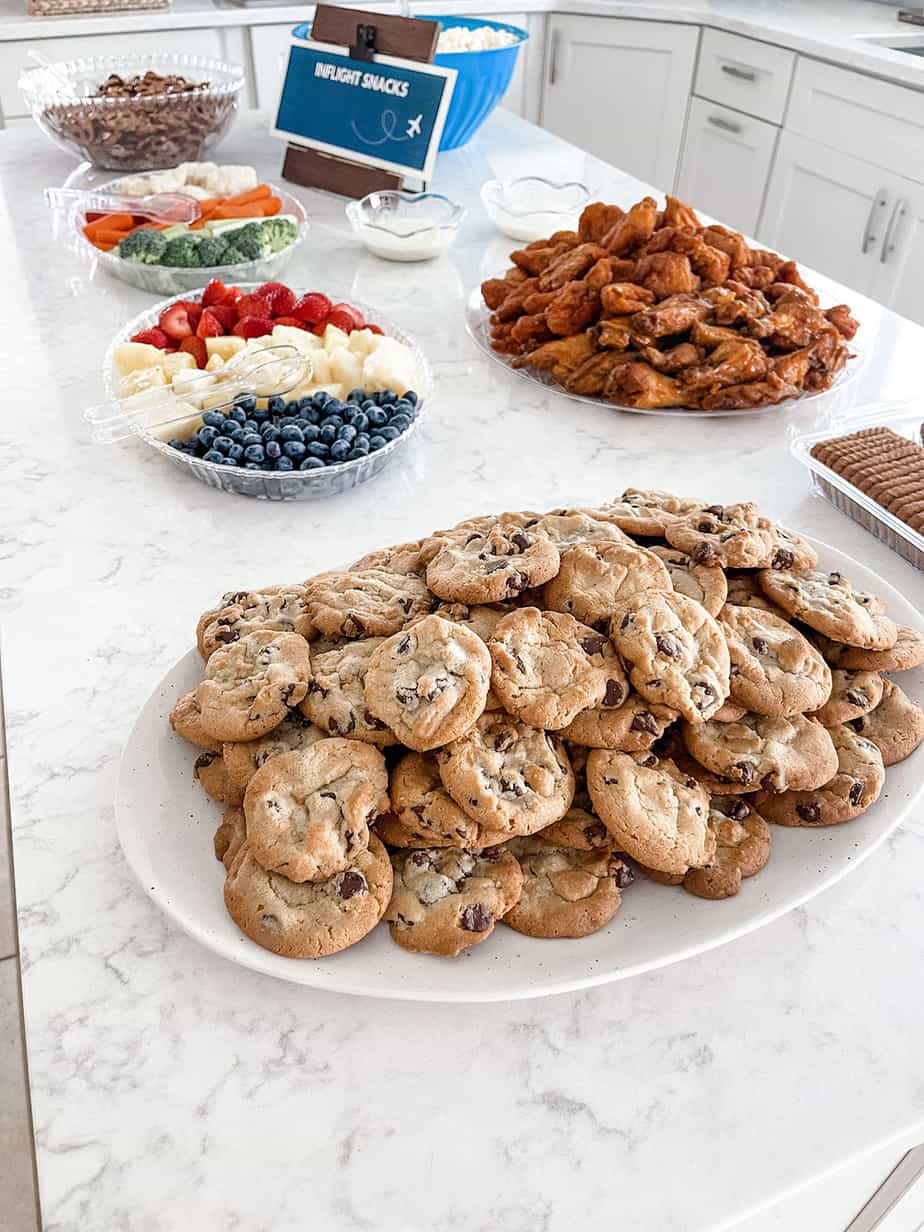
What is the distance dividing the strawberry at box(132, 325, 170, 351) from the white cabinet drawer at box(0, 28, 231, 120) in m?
2.37

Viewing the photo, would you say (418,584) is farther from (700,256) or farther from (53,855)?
(700,256)

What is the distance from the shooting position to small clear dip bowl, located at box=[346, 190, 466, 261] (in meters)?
1.90

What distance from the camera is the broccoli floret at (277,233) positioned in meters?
1.79

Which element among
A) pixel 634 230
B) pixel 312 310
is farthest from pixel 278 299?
pixel 634 230

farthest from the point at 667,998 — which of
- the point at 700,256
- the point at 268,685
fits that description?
the point at 700,256

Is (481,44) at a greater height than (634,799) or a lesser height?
greater

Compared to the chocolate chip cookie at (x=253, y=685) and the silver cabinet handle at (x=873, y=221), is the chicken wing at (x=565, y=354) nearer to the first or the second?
the chocolate chip cookie at (x=253, y=685)

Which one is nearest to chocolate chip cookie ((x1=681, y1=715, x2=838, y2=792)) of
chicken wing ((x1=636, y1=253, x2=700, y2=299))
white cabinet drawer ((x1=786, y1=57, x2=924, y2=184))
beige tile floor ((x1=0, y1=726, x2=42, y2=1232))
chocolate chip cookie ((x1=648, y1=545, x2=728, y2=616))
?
chocolate chip cookie ((x1=648, y1=545, x2=728, y2=616))

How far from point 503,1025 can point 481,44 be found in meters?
2.36

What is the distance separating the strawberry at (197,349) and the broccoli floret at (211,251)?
38cm

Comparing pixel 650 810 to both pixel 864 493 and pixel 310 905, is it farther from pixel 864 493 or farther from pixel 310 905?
pixel 864 493

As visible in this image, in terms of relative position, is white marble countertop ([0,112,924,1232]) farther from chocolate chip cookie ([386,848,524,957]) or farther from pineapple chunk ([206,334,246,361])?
pineapple chunk ([206,334,246,361])

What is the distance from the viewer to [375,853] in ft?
2.31

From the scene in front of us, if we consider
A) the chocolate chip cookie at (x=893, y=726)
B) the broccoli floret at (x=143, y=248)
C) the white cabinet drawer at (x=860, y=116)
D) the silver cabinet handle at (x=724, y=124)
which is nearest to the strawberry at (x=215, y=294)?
the broccoli floret at (x=143, y=248)
